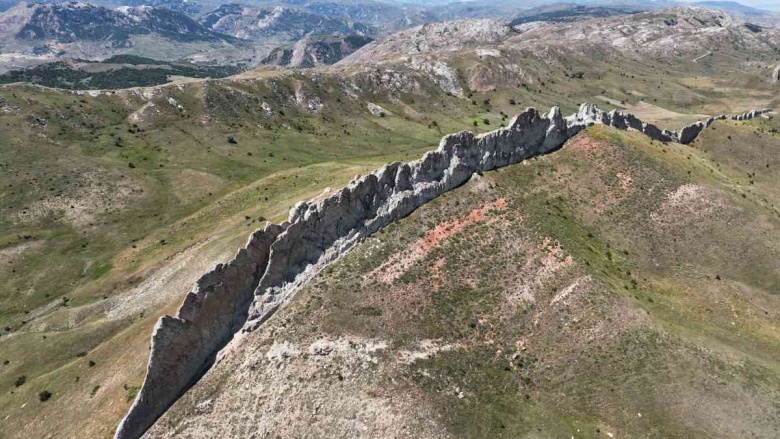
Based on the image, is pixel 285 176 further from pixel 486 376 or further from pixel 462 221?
pixel 486 376

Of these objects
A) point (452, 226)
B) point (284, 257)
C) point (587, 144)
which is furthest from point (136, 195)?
point (587, 144)

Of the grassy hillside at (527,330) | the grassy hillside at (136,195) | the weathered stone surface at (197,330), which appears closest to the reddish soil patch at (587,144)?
the grassy hillside at (527,330)

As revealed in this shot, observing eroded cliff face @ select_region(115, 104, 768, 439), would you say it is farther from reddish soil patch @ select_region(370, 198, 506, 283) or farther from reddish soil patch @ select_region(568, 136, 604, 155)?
reddish soil patch @ select_region(568, 136, 604, 155)

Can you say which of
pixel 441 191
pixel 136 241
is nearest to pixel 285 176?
pixel 136 241

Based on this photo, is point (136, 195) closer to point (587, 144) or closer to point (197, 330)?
point (197, 330)

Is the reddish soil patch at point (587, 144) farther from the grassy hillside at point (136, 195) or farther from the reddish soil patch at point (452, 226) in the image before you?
the reddish soil patch at point (452, 226)

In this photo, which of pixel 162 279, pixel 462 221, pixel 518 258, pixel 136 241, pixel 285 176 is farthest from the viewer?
pixel 285 176
